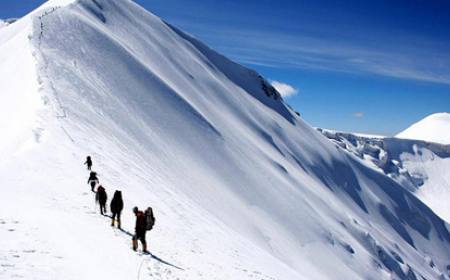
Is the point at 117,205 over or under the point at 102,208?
under

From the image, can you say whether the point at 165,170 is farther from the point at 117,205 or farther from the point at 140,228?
the point at 140,228

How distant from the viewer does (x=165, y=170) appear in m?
32.3

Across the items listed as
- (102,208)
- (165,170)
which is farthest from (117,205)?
(165,170)

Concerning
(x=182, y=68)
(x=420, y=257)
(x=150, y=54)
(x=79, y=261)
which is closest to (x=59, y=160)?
(x=79, y=261)

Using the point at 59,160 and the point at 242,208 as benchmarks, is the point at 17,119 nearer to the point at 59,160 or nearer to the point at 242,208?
the point at 59,160

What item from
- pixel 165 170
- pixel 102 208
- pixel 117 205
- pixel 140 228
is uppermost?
pixel 165 170

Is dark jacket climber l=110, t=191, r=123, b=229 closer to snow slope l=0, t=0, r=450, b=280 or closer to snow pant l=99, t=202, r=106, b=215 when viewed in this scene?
snow slope l=0, t=0, r=450, b=280

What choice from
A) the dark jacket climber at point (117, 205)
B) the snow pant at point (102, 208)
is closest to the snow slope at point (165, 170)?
the snow pant at point (102, 208)

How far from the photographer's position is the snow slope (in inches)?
578

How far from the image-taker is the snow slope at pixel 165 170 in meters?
14.7

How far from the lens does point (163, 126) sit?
43.4 m

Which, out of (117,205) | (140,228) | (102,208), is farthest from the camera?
(102,208)

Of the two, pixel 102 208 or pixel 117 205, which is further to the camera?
pixel 102 208

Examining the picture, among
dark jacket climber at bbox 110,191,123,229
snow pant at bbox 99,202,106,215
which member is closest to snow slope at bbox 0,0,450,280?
snow pant at bbox 99,202,106,215
